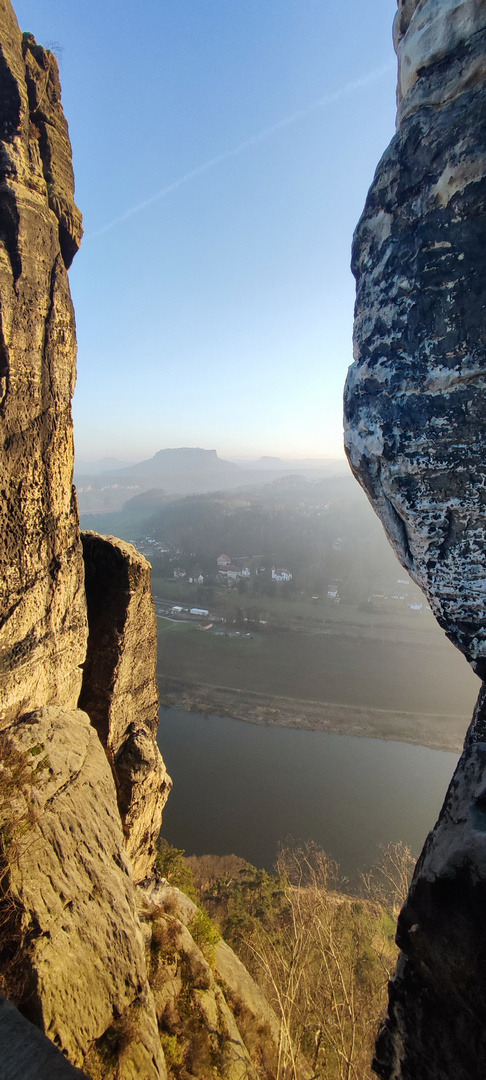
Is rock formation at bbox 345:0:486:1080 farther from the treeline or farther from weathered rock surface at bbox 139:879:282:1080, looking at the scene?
the treeline

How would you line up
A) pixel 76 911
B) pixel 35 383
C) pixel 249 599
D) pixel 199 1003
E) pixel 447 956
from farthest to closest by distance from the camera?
pixel 249 599, pixel 199 1003, pixel 35 383, pixel 76 911, pixel 447 956

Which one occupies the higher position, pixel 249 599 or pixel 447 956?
pixel 447 956

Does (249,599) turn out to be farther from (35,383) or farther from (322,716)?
(35,383)

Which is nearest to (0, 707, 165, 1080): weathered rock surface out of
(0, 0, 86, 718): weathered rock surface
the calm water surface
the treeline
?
(0, 0, 86, 718): weathered rock surface

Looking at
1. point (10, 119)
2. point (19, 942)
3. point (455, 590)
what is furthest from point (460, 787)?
point (10, 119)

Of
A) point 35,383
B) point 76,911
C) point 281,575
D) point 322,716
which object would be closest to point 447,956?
point 76,911

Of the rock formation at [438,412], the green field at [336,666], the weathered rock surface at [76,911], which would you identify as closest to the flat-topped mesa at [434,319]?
the rock formation at [438,412]
